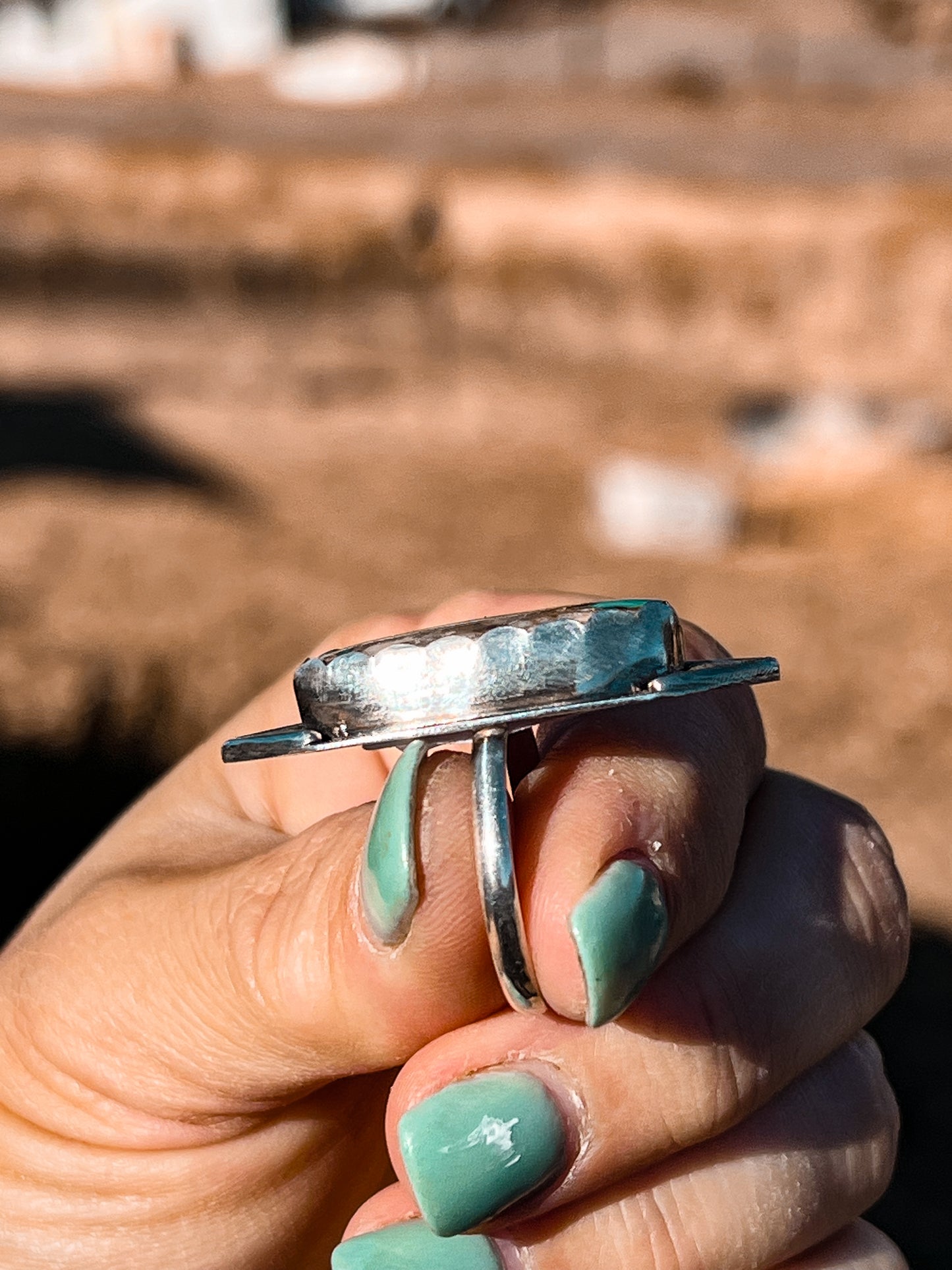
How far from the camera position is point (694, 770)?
0.93 m

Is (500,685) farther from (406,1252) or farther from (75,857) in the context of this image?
(75,857)

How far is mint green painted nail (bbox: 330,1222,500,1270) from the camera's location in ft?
2.85

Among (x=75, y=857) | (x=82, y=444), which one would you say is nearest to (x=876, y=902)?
(x=75, y=857)

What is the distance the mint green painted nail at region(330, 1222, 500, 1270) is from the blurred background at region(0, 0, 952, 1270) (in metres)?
1.76

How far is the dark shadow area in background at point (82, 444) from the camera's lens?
6.09 metres

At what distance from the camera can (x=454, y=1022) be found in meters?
0.86

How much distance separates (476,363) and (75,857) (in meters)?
6.11

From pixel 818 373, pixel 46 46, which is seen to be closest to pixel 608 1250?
pixel 818 373

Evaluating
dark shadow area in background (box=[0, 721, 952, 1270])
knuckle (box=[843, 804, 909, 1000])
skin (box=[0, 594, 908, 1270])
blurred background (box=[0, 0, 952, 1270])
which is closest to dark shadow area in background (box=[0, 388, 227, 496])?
blurred background (box=[0, 0, 952, 1270])

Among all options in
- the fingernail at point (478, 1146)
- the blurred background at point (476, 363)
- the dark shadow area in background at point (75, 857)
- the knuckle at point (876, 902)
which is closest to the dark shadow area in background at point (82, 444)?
the blurred background at point (476, 363)

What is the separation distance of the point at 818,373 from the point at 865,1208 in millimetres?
8024

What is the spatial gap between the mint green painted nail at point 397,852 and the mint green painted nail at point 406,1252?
24 centimetres

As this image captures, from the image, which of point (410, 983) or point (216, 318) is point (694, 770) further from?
point (216, 318)

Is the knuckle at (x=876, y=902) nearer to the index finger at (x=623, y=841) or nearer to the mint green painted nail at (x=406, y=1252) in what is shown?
the index finger at (x=623, y=841)
